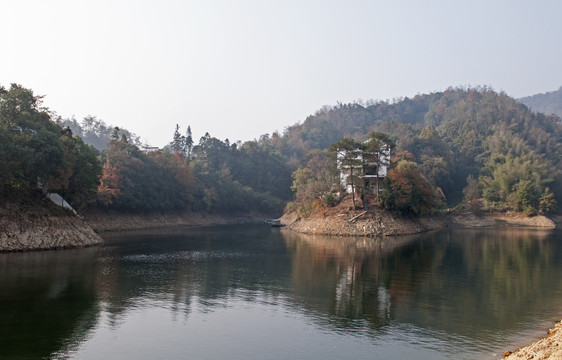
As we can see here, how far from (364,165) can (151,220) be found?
3713 centimetres

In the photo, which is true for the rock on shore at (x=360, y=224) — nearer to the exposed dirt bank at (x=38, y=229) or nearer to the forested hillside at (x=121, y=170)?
the forested hillside at (x=121, y=170)

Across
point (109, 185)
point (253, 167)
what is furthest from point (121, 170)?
point (253, 167)

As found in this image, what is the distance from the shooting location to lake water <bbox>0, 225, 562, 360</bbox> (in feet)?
53.2

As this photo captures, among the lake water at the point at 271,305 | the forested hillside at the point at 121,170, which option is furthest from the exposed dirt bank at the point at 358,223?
the forested hillside at the point at 121,170

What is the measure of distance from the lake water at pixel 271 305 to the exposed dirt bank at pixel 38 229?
2407 mm

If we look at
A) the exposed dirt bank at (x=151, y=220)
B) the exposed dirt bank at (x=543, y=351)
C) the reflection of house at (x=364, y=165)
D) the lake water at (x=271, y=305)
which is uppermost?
the reflection of house at (x=364, y=165)

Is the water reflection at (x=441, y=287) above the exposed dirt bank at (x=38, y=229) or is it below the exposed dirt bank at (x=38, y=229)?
below

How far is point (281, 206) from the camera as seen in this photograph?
11788 centimetres

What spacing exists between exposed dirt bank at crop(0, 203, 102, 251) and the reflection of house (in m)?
35.3

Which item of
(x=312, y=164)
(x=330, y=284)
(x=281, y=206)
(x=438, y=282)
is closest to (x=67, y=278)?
(x=330, y=284)

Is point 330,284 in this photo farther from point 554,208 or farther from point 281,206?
point 281,206

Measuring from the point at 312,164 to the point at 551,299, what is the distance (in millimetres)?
72909

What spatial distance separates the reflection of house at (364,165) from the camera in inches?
2562

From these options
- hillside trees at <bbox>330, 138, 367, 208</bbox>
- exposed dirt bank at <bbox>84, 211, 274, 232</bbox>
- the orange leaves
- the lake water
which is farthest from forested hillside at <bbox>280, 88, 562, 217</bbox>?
the orange leaves
